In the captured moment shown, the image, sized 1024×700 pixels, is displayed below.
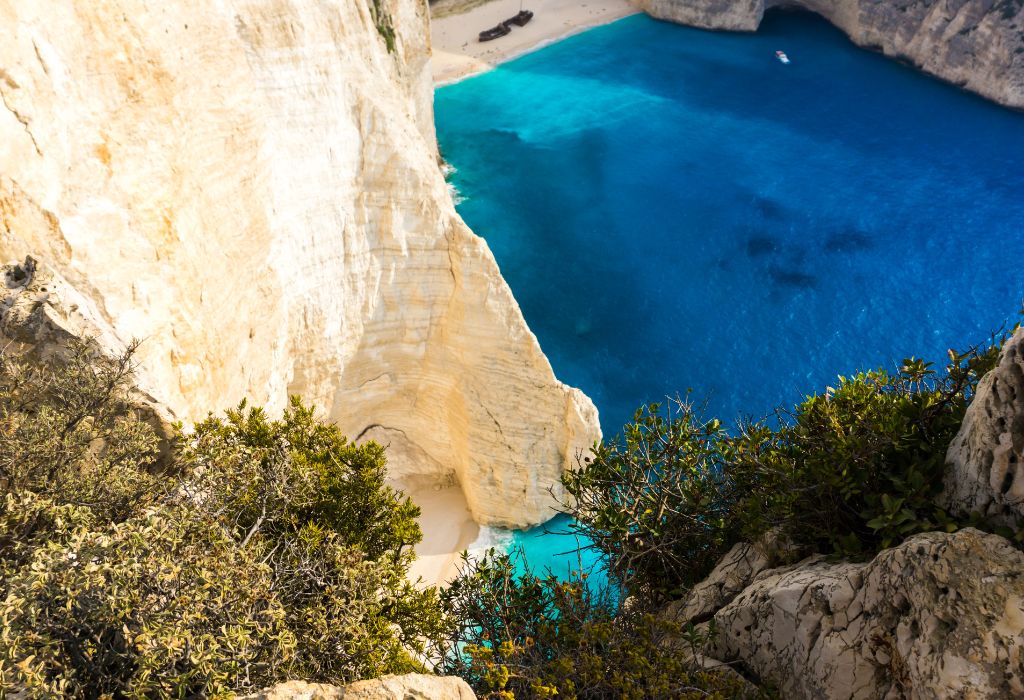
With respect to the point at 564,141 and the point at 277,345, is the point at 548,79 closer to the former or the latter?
the point at 564,141

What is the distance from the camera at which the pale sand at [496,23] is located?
4409 cm

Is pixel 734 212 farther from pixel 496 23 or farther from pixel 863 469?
pixel 863 469

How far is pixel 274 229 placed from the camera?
45.2 feet

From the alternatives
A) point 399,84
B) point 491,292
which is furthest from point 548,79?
point 491,292

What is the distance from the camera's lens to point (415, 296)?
55.4 feet

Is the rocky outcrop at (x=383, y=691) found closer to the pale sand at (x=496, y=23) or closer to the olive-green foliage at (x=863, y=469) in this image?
the olive-green foliage at (x=863, y=469)

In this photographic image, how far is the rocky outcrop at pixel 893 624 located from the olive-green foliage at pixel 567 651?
0.53 metres

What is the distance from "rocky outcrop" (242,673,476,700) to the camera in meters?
5.52

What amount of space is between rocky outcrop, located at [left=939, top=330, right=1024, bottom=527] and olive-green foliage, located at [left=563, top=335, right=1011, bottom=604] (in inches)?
9.3

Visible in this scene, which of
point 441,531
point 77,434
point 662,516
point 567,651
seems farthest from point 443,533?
point 77,434

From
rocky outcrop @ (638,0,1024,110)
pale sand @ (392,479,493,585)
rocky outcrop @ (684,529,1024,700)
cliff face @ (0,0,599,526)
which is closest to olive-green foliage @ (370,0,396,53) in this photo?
cliff face @ (0,0,599,526)

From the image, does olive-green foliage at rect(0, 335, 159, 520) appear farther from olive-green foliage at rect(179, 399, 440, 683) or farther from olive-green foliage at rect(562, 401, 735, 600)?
olive-green foliage at rect(562, 401, 735, 600)

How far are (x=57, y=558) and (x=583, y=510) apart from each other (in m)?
5.73

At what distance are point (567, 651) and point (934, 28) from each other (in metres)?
47.2
